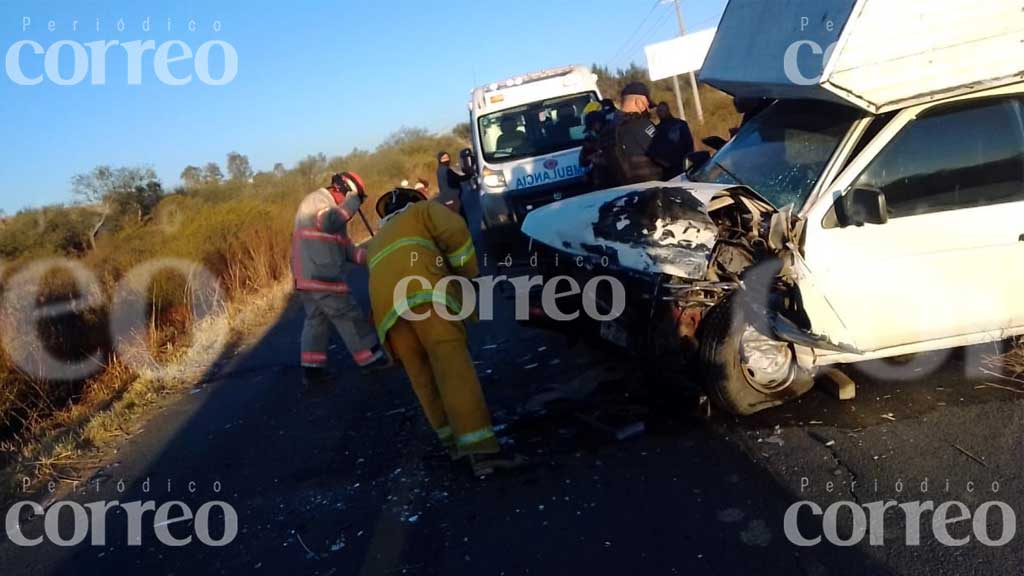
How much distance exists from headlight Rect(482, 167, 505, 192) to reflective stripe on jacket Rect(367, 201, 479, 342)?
19.2 ft

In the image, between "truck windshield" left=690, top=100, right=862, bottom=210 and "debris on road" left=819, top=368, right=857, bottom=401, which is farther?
"debris on road" left=819, top=368, right=857, bottom=401

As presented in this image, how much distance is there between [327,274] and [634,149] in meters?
2.81

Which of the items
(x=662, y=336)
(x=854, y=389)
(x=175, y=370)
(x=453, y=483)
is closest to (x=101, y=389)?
(x=175, y=370)

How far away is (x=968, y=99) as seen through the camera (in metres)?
4.25

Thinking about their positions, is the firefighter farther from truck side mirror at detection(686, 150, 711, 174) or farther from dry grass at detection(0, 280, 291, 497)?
truck side mirror at detection(686, 150, 711, 174)

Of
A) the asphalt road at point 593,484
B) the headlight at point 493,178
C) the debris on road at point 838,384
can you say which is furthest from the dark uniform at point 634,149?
the headlight at point 493,178

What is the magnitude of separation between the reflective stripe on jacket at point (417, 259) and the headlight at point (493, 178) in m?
5.85

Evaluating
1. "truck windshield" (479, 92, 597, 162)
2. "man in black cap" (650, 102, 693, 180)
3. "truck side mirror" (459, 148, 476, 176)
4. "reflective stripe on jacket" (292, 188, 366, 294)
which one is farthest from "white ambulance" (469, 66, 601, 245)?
"reflective stripe on jacket" (292, 188, 366, 294)

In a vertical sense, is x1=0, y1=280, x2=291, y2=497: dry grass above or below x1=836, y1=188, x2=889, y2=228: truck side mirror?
below

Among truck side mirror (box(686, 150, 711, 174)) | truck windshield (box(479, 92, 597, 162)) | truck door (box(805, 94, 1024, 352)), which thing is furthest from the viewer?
truck windshield (box(479, 92, 597, 162))

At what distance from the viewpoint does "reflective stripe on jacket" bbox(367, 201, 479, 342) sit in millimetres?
4414

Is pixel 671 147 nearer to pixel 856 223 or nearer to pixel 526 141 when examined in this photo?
pixel 856 223

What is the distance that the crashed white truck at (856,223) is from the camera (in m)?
3.97

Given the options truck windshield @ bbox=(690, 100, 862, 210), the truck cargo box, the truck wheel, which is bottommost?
the truck wheel
